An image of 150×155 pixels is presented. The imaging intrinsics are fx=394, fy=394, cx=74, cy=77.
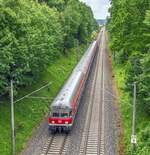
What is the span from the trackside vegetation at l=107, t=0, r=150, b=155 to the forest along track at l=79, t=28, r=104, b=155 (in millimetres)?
2728

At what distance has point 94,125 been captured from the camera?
45219 mm

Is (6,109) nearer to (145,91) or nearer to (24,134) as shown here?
(24,134)

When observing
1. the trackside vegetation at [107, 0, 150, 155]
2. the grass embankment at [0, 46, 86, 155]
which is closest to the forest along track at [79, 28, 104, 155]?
the trackside vegetation at [107, 0, 150, 155]

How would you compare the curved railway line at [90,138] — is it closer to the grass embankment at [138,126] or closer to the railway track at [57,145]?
the railway track at [57,145]

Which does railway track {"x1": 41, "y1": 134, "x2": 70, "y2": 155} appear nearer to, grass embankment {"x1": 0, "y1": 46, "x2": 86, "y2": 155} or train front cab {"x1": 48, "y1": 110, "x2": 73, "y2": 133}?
train front cab {"x1": 48, "y1": 110, "x2": 73, "y2": 133}

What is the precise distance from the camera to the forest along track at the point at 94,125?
1494 inches

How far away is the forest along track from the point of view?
124 feet

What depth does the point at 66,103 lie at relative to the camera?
137ft

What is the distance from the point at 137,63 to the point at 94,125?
862 cm

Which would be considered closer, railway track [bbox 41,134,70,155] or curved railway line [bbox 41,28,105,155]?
railway track [bbox 41,134,70,155]

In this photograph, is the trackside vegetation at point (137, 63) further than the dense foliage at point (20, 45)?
No

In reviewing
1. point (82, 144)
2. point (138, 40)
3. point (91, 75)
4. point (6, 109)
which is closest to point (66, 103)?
point (82, 144)

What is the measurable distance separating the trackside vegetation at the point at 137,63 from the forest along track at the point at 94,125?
2728mm

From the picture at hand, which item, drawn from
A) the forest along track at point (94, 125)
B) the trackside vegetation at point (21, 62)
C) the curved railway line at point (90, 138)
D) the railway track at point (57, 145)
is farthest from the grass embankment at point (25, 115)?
the forest along track at point (94, 125)
